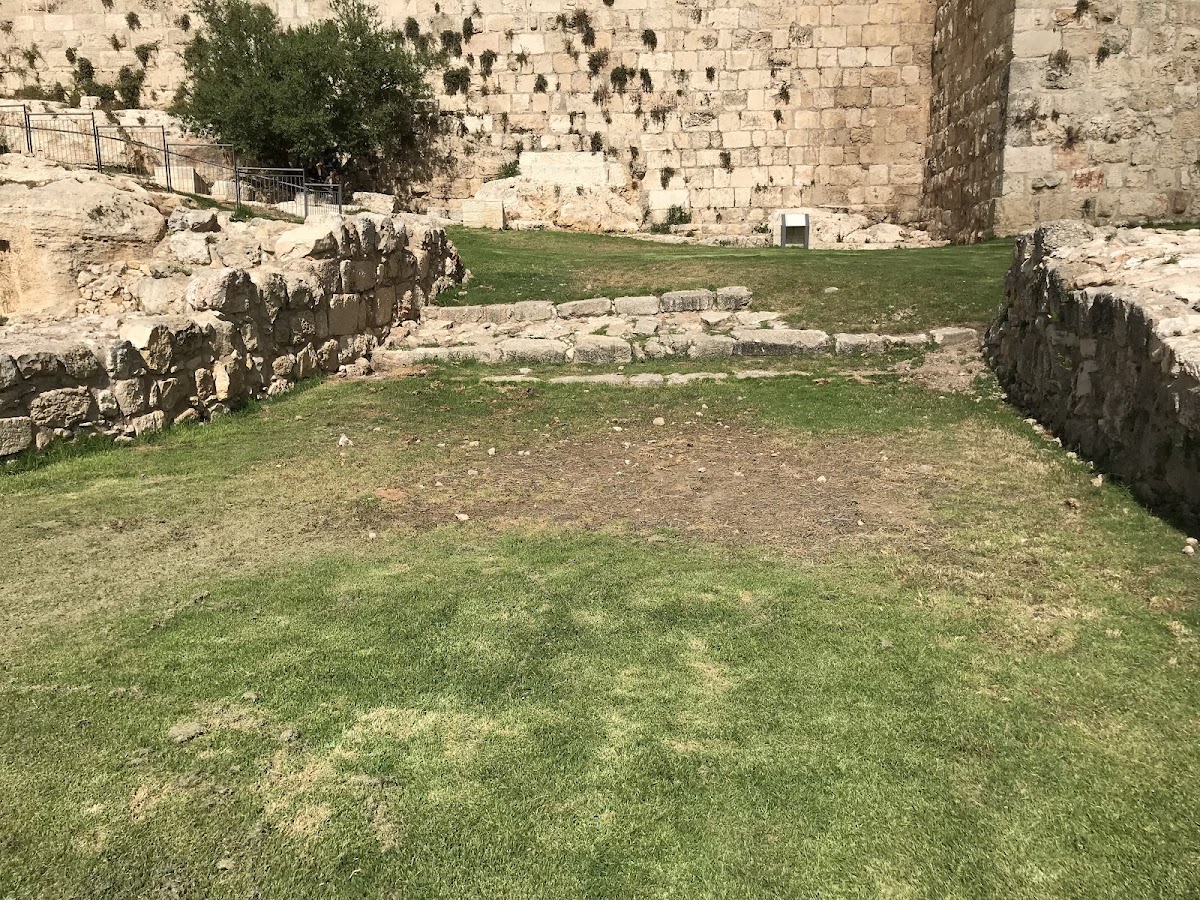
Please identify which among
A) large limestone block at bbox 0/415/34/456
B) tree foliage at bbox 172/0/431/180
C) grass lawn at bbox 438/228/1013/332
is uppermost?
tree foliage at bbox 172/0/431/180

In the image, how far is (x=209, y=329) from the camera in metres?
7.83

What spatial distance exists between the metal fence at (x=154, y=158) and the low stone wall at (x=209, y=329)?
13.7 feet

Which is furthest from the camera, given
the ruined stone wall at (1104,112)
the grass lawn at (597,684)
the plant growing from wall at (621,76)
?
the plant growing from wall at (621,76)

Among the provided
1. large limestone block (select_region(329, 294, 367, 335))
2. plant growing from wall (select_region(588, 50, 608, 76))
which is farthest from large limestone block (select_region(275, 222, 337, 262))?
plant growing from wall (select_region(588, 50, 608, 76))

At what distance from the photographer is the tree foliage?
64.2ft

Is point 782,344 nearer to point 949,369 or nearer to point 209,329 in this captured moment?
point 949,369

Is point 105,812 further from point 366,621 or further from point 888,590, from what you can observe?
point 888,590

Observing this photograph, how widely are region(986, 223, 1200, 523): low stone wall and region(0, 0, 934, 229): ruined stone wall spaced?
13844 millimetres

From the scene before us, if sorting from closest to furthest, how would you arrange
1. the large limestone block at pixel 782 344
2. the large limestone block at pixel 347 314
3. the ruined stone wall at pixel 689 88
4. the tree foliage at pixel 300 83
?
the large limestone block at pixel 347 314
the large limestone block at pixel 782 344
the tree foliage at pixel 300 83
the ruined stone wall at pixel 689 88

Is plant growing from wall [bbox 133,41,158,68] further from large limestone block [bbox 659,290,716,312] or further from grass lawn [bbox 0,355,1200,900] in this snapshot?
grass lawn [bbox 0,355,1200,900]

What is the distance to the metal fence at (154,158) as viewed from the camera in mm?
16000

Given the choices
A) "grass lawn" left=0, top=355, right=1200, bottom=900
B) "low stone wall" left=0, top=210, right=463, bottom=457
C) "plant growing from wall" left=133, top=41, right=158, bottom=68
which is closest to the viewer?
"grass lawn" left=0, top=355, right=1200, bottom=900

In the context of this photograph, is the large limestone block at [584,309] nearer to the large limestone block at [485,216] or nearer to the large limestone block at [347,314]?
the large limestone block at [347,314]

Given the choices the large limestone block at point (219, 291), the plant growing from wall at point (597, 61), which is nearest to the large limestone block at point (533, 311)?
the large limestone block at point (219, 291)
